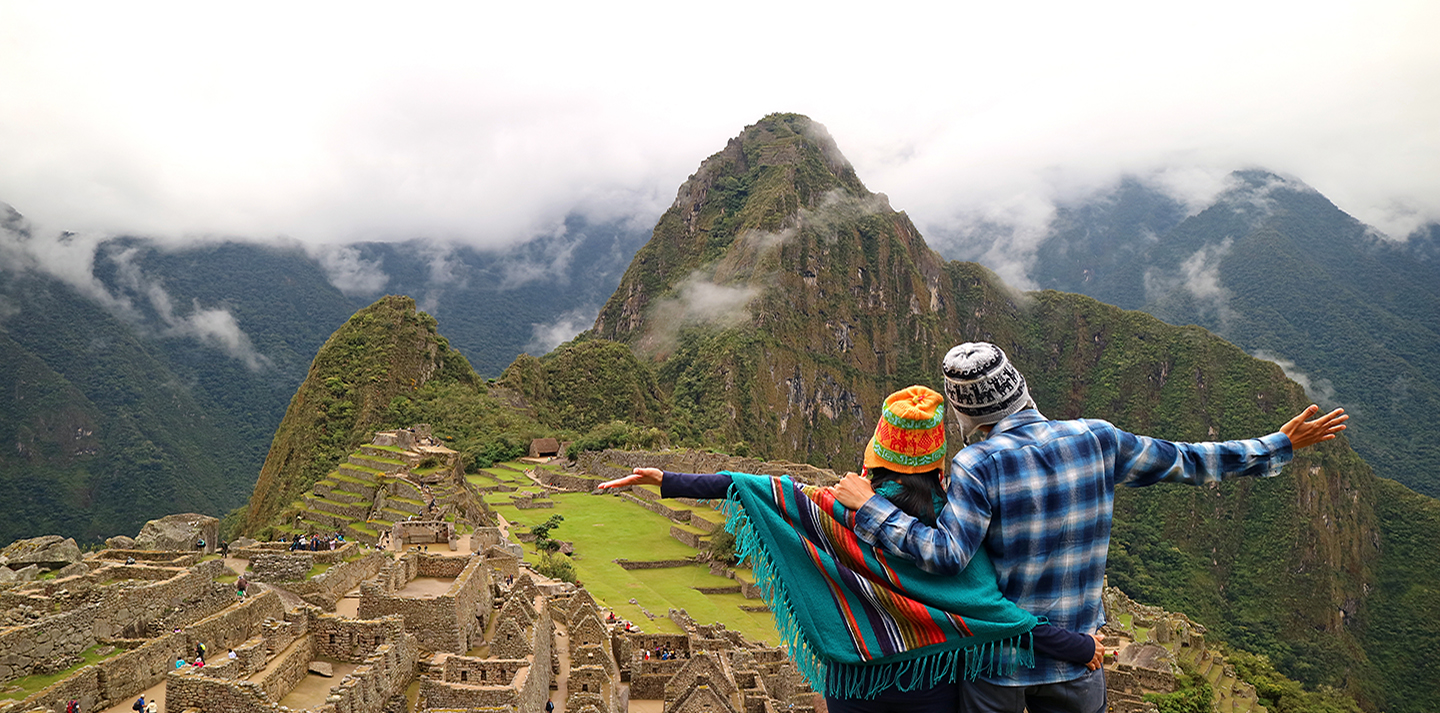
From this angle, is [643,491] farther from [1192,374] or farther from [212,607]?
[1192,374]

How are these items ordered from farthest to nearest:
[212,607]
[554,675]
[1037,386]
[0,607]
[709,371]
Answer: [1037,386] → [709,371] → [554,675] → [212,607] → [0,607]

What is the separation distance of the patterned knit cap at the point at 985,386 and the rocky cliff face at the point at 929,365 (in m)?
82.8

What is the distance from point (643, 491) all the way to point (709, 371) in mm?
59193

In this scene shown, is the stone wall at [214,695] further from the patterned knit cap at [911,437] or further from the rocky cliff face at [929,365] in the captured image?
the rocky cliff face at [929,365]

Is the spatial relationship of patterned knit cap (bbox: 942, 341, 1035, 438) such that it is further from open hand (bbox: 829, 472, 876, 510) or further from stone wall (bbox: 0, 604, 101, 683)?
stone wall (bbox: 0, 604, 101, 683)

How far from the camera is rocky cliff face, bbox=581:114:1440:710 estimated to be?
3607 inches

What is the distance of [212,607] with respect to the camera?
38.9ft

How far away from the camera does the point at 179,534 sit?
1862 cm

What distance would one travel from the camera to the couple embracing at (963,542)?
3041 millimetres

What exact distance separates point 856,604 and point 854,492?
0.50 metres

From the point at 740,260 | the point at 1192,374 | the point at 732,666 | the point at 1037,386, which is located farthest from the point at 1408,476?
the point at 732,666


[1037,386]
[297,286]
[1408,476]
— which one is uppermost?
[297,286]

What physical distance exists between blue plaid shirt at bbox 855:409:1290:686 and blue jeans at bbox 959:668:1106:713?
5 cm

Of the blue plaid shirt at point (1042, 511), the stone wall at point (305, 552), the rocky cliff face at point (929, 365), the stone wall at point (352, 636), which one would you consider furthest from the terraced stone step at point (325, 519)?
the rocky cliff face at point (929, 365)
